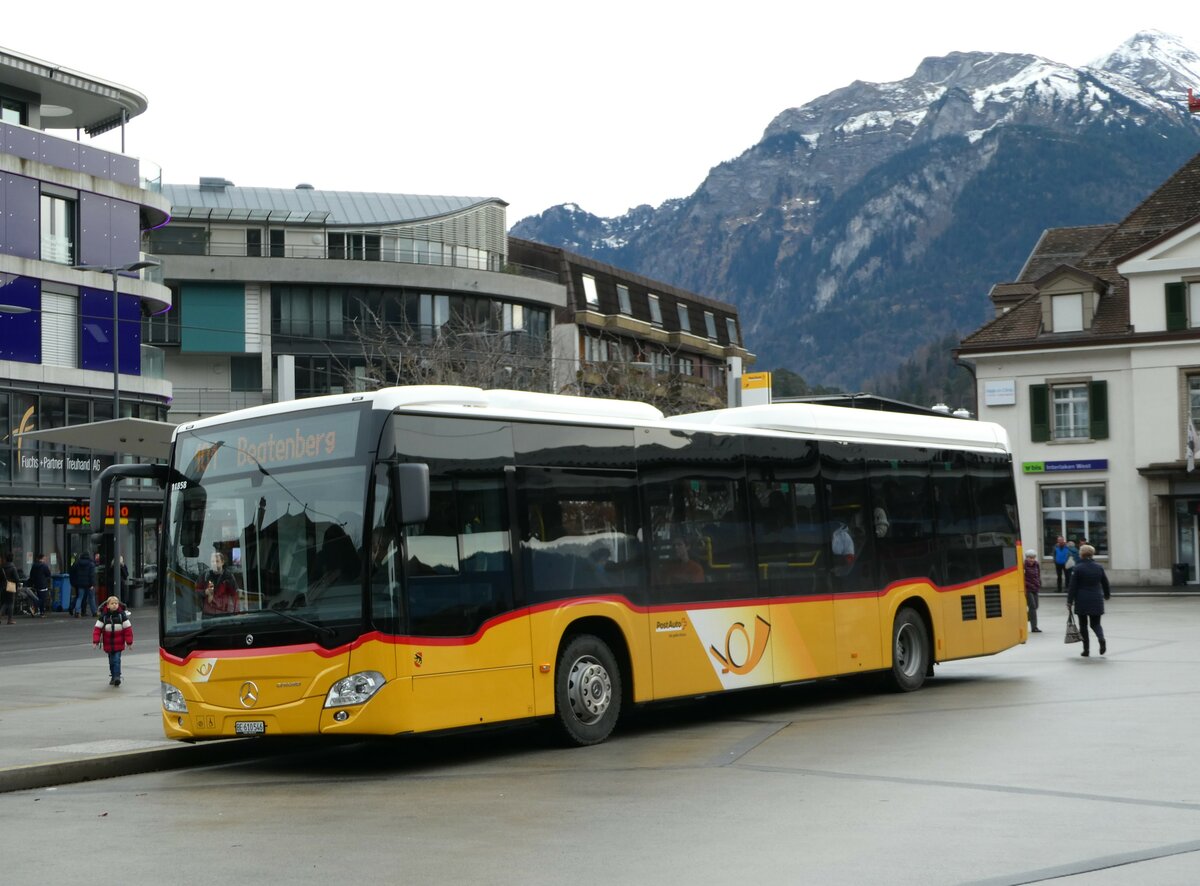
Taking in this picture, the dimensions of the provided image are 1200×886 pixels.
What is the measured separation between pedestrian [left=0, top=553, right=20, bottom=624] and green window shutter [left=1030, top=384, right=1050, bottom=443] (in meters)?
32.2

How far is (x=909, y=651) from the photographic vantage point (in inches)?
713

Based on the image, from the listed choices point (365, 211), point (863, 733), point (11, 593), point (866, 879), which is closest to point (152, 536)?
point (11, 593)

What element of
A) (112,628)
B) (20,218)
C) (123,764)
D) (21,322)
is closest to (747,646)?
(123,764)

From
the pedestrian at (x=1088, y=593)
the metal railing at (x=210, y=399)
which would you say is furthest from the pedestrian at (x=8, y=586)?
the pedestrian at (x=1088, y=593)

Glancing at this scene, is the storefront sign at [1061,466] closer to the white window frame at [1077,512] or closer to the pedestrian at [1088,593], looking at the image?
the white window frame at [1077,512]

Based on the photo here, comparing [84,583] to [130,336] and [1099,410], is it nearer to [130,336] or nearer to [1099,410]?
[130,336]

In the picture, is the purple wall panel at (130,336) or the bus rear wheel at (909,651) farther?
the purple wall panel at (130,336)

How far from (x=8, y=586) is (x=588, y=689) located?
33166mm

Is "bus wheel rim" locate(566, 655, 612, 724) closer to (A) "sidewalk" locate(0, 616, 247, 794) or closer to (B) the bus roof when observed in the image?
(B) the bus roof

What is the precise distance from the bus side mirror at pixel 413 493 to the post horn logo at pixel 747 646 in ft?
13.4

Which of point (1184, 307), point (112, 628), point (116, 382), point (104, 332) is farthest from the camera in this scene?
point (1184, 307)

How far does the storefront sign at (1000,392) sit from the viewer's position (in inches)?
2133

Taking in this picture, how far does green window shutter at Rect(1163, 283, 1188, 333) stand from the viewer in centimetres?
5172

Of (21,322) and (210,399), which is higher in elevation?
(21,322)
